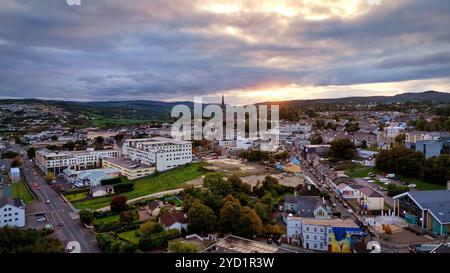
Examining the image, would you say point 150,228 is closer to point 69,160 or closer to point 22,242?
point 22,242

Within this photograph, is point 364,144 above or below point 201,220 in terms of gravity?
above

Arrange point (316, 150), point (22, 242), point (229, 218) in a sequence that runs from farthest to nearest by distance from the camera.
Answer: point (316, 150), point (229, 218), point (22, 242)

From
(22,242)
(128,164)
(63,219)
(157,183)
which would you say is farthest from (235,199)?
(128,164)

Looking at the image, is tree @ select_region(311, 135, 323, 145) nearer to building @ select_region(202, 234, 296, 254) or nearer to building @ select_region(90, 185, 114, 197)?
building @ select_region(90, 185, 114, 197)

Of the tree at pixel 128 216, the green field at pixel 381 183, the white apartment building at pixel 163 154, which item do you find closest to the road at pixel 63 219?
the tree at pixel 128 216

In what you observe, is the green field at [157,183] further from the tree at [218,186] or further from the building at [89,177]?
the tree at [218,186]
